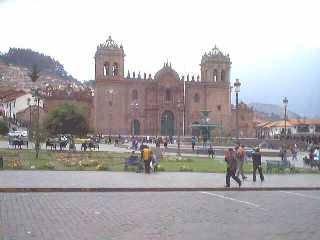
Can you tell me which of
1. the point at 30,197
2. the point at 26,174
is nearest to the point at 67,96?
the point at 26,174

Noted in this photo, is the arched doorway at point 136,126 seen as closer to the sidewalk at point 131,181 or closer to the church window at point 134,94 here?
the church window at point 134,94

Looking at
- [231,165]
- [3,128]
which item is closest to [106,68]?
[3,128]

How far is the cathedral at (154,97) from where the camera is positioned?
3287 inches

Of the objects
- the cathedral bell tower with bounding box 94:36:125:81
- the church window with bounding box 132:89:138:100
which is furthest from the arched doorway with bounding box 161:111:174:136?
the cathedral bell tower with bounding box 94:36:125:81

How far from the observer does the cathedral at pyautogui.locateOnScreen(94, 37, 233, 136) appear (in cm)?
8350

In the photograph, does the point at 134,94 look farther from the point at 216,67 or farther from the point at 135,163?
the point at 135,163

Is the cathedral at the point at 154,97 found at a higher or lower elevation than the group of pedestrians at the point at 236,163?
higher

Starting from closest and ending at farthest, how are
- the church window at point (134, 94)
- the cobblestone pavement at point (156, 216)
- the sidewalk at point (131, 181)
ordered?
the cobblestone pavement at point (156, 216)
the sidewalk at point (131, 181)
the church window at point (134, 94)

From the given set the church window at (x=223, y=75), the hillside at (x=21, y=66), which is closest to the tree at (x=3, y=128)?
the church window at (x=223, y=75)

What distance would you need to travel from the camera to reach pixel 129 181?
18688 millimetres

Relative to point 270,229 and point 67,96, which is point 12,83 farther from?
point 270,229

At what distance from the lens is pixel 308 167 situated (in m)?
29.2

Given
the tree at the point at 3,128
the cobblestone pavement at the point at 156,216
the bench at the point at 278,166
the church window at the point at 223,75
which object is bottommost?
the cobblestone pavement at the point at 156,216

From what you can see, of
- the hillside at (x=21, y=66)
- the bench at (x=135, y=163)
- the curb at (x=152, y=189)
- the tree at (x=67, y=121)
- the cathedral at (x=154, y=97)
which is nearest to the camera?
the curb at (x=152, y=189)
